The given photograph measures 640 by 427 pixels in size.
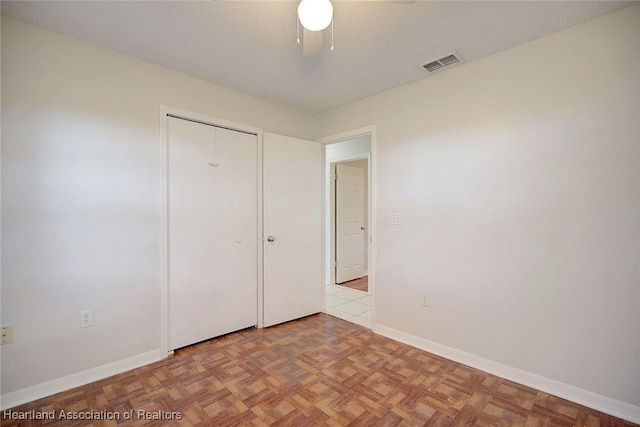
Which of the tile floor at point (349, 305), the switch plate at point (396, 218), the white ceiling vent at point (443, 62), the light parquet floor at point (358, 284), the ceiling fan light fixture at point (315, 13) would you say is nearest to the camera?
the ceiling fan light fixture at point (315, 13)

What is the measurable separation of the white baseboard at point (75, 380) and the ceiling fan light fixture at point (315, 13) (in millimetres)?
2577

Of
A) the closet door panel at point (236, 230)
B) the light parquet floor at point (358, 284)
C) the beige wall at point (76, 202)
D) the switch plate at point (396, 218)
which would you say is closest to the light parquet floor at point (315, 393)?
the beige wall at point (76, 202)

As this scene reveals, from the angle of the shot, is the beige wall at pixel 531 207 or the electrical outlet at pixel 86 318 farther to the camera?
the electrical outlet at pixel 86 318

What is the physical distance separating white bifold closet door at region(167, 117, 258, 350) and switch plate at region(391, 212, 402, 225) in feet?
4.59

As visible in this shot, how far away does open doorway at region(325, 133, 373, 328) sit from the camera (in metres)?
4.43

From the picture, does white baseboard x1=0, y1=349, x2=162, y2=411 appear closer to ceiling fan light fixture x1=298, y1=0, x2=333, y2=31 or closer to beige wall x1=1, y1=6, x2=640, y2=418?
beige wall x1=1, y1=6, x2=640, y2=418

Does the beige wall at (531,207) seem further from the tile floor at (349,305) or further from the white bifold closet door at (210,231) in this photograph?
the white bifold closet door at (210,231)

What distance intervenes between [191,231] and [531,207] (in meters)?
2.69

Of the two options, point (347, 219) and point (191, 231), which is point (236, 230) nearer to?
point (191, 231)

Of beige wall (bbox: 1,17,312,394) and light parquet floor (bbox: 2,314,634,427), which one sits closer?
light parquet floor (bbox: 2,314,634,427)

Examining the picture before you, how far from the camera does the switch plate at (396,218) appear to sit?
269cm

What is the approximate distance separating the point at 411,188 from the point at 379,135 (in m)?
0.67

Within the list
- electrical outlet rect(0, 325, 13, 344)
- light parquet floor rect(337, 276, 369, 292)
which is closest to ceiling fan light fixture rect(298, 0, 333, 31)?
electrical outlet rect(0, 325, 13, 344)

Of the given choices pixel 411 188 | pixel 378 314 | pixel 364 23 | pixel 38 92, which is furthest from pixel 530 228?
pixel 38 92
